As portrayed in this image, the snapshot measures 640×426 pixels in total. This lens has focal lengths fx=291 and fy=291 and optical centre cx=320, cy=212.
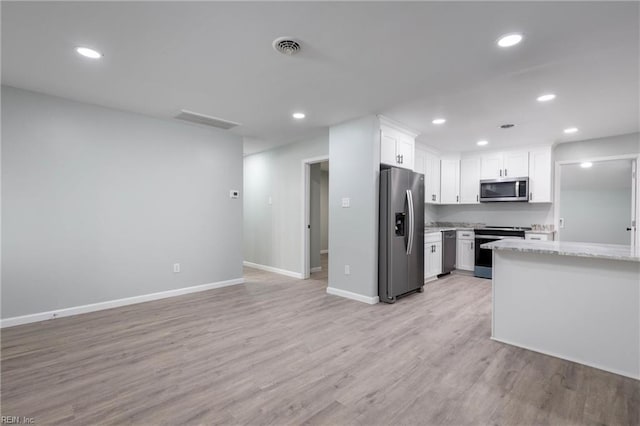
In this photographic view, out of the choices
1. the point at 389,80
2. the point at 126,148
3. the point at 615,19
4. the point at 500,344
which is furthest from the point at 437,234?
the point at 126,148

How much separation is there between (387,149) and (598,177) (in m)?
5.83

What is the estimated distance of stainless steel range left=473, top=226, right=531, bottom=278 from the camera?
17.7ft

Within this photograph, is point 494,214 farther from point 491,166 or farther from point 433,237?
point 433,237

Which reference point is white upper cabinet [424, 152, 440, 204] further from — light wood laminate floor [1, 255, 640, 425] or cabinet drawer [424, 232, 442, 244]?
light wood laminate floor [1, 255, 640, 425]

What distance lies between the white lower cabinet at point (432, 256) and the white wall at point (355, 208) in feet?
4.80

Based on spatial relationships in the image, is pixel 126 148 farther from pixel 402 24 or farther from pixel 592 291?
pixel 592 291

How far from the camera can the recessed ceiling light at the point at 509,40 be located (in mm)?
2186

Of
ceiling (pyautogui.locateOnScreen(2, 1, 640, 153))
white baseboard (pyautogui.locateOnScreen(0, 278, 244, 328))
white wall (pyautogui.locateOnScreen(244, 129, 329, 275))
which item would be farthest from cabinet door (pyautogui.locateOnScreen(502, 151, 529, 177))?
white baseboard (pyautogui.locateOnScreen(0, 278, 244, 328))

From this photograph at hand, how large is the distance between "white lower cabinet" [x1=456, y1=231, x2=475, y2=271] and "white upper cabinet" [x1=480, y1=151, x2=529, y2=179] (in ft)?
4.16

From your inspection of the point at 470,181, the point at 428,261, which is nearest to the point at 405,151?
the point at 428,261

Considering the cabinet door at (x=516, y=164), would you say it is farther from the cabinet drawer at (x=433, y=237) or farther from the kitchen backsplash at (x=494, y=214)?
the cabinet drawer at (x=433, y=237)

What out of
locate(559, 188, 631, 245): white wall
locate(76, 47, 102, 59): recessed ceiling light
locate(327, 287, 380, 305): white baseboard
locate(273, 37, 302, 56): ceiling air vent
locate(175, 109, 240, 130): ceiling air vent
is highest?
locate(76, 47, 102, 59): recessed ceiling light

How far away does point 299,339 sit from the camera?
113 inches

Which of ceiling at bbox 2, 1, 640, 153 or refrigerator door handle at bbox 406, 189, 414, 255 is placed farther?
refrigerator door handle at bbox 406, 189, 414, 255
